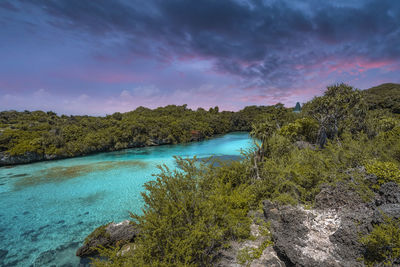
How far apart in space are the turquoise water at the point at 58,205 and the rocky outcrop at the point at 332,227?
9871 mm

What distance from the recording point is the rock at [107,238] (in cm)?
1021

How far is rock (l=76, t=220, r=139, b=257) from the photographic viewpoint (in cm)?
1021

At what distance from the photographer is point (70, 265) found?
31.3ft

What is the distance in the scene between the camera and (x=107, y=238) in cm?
1041

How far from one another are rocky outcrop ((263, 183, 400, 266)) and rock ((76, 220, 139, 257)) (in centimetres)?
862

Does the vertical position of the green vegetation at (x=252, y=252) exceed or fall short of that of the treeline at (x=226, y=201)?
it falls short

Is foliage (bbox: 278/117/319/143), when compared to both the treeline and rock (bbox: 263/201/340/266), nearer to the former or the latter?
the treeline

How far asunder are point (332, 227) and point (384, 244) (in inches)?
50.4

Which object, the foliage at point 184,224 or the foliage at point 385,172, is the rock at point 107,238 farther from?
the foliage at point 385,172

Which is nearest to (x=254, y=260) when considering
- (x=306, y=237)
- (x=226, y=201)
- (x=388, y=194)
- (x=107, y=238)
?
(x=306, y=237)

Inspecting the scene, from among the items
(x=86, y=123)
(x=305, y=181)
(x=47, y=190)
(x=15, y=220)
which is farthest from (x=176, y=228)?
(x=86, y=123)

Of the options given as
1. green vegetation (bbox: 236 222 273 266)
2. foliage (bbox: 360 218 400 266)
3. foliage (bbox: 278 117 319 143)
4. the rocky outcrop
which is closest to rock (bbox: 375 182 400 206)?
the rocky outcrop

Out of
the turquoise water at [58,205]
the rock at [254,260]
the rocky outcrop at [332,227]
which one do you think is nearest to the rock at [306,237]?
the rocky outcrop at [332,227]

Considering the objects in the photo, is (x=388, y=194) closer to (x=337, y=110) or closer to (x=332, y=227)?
(x=332, y=227)
